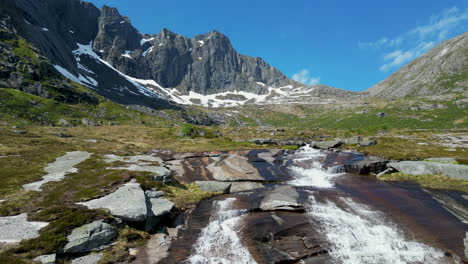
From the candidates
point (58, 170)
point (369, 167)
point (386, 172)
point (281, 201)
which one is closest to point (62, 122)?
point (58, 170)

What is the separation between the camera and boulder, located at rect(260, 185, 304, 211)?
78.3 feet

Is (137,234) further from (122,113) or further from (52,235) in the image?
(122,113)

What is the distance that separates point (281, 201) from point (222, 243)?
9.12 metres

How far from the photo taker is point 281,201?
24984 mm

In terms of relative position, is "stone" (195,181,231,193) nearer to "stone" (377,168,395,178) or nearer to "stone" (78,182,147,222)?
"stone" (78,182,147,222)

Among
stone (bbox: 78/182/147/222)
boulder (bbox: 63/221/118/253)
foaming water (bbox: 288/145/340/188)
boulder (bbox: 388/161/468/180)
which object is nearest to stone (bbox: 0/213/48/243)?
boulder (bbox: 63/221/118/253)

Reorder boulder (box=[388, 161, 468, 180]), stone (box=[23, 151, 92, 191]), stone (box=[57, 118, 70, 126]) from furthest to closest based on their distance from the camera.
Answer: stone (box=[57, 118, 70, 126]) → boulder (box=[388, 161, 468, 180]) → stone (box=[23, 151, 92, 191])

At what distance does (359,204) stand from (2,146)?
6490 cm

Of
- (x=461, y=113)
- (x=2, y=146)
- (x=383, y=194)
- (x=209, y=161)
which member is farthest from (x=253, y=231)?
(x=461, y=113)

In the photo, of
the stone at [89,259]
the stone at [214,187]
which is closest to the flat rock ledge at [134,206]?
the stone at [89,259]

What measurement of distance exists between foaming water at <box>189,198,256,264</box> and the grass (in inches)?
1097

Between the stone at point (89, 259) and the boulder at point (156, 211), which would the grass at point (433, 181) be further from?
the stone at point (89, 259)

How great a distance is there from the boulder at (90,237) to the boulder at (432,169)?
4277 cm

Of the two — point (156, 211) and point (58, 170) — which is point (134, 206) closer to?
point (156, 211)
